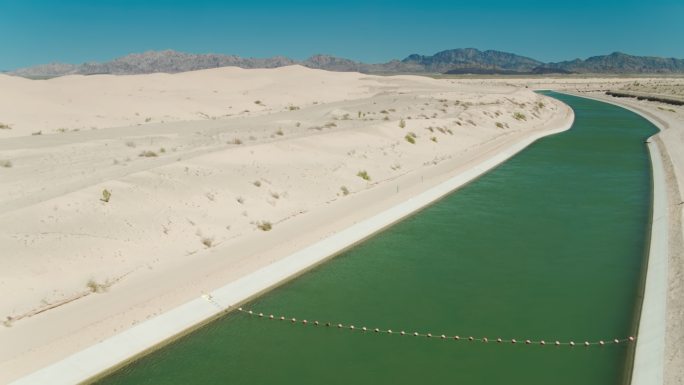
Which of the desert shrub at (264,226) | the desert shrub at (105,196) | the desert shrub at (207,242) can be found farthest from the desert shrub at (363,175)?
the desert shrub at (105,196)

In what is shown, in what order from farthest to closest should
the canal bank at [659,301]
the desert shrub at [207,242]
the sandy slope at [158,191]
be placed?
the desert shrub at [207,242] < the sandy slope at [158,191] < the canal bank at [659,301]

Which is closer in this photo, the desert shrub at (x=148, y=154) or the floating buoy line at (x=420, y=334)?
the floating buoy line at (x=420, y=334)

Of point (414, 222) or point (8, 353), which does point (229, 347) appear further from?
point (414, 222)

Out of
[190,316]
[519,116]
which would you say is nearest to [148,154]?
[190,316]

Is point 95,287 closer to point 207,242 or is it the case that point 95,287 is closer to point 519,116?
point 207,242

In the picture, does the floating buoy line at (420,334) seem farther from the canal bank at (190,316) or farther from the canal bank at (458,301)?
the canal bank at (190,316)

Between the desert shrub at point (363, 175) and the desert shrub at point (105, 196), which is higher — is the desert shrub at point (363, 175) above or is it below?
below
